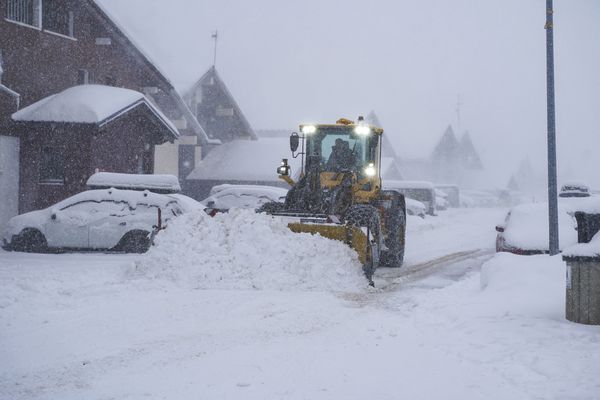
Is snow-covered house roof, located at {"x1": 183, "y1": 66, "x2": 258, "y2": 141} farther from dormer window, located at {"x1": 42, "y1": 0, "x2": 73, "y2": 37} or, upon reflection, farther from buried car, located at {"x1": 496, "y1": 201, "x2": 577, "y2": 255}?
buried car, located at {"x1": 496, "y1": 201, "x2": 577, "y2": 255}

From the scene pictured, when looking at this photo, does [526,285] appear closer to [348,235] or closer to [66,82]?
[348,235]

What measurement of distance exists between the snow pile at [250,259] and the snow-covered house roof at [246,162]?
19.7 metres

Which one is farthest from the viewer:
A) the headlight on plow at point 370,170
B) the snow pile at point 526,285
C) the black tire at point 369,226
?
the headlight on plow at point 370,170

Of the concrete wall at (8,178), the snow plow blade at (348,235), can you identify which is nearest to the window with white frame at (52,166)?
the concrete wall at (8,178)

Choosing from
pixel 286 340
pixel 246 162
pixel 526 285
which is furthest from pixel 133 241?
pixel 246 162

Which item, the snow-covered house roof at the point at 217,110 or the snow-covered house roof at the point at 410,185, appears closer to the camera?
the snow-covered house roof at the point at 217,110

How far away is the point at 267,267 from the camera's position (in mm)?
9586

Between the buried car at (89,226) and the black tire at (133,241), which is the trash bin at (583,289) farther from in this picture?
the black tire at (133,241)

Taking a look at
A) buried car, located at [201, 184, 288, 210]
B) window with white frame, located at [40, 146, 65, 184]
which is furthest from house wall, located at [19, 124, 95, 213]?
buried car, located at [201, 184, 288, 210]

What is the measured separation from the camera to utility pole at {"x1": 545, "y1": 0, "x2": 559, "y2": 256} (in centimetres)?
1065

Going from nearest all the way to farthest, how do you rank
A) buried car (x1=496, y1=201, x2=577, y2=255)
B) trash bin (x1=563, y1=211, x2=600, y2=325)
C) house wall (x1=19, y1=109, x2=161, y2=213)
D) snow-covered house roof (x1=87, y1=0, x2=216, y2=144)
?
1. trash bin (x1=563, y1=211, x2=600, y2=325)
2. buried car (x1=496, y1=201, x2=577, y2=255)
3. house wall (x1=19, y1=109, x2=161, y2=213)
4. snow-covered house roof (x1=87, y1=0, x2=216, y2=144)

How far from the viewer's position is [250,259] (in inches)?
381

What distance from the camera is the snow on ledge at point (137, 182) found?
1759 centimetres

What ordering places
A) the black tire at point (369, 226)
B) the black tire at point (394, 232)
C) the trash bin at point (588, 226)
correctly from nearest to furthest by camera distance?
the trash bin at point (588, 226)
the black tire at point (369, 226)
the black tire at point (394, 232)
